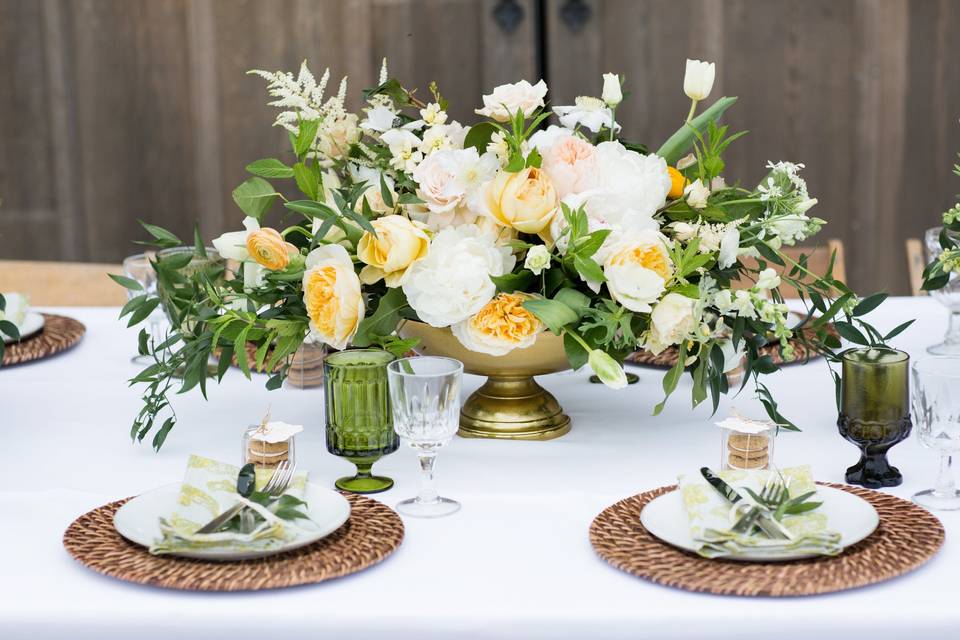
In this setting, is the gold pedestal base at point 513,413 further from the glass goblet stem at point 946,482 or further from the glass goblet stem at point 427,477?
the glass goblet stem at point 946,482

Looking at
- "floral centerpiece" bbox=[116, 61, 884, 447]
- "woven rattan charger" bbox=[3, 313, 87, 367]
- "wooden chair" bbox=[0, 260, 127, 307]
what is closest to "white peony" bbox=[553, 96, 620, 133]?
"floral centerpiece" bbox=[116, 61, 884, 447]

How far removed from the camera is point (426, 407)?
105 cm

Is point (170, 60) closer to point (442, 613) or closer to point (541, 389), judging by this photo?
point (541, 389)

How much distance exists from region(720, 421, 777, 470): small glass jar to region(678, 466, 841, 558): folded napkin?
68 millimetres

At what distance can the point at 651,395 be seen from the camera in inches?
56.9

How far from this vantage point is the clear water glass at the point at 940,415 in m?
1.03

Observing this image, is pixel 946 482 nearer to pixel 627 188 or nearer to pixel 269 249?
pixel 627 188

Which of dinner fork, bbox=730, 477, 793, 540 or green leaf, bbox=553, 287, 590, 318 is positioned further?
green leaf, bbox=553, 287, 590, 318

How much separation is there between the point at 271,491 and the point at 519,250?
0.32 metres

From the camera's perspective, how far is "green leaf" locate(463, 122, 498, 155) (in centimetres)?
126

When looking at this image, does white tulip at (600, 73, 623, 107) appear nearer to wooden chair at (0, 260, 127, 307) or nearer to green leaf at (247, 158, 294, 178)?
green leaf at (247, 158, 294, 178)

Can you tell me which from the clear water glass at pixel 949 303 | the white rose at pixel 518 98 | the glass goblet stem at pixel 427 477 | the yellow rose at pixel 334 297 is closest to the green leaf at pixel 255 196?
the yellow rose at pixel 334 297

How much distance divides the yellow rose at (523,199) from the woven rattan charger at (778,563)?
28 cm

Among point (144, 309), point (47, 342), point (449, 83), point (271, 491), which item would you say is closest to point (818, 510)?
point (271, 491)
